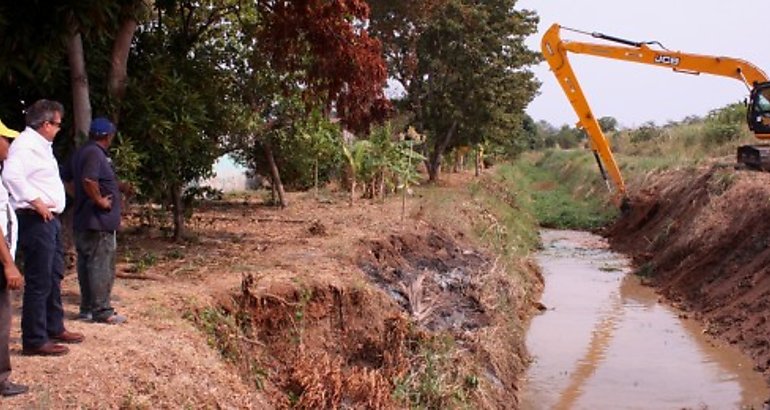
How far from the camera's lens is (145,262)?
9.93m

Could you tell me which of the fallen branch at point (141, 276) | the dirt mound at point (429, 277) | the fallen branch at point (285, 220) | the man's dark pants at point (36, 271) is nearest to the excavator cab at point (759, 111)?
the dirt mound at point (429, 277)

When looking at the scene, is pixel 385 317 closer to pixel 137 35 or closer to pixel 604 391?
pixel 604 391

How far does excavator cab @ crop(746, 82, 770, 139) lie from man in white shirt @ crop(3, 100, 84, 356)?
1759 centimetres

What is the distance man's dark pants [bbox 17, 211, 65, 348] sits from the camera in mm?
5812

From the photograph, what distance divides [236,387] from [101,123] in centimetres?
239

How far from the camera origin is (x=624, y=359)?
1260cm

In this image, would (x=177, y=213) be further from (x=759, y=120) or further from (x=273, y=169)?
(x=759, y=120)

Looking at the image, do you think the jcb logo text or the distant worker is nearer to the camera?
the distant worker

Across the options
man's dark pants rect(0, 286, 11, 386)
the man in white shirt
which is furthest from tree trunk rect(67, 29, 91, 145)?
man's dark pants rect(0, 286, 11, 386)

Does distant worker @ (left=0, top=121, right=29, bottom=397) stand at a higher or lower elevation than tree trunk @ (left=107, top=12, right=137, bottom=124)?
lower

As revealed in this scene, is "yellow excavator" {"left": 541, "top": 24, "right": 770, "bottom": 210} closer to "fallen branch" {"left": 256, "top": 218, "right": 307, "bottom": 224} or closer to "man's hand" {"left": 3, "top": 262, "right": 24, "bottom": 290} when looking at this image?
"fallen branch" {"left": 256, "top": 218, "right": 307, "bottom": 224}

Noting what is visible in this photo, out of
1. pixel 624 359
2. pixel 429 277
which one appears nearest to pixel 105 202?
pixel 429 277

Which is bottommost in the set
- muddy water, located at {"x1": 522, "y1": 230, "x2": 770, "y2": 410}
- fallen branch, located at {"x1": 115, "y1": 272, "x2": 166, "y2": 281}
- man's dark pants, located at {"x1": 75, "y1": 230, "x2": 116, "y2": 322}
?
muddy water, located at {"x1": 522, "y1": 230, "x2": 770, "y2": 410}

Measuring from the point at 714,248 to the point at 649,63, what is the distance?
6856mm
